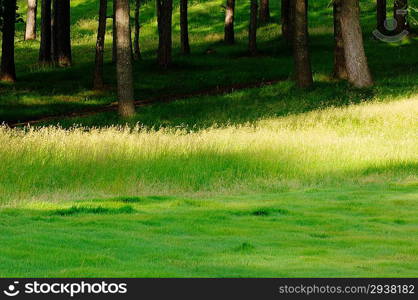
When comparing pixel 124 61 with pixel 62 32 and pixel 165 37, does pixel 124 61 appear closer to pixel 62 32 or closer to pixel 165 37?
pixel 165 37

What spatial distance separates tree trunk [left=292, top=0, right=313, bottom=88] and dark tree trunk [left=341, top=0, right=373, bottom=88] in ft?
5.86

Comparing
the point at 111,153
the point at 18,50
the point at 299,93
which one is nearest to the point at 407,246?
the point at 111,153

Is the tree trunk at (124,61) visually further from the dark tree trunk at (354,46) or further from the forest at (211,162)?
the dark tree trunk at (354,46)

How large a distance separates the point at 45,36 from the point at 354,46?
863 inches

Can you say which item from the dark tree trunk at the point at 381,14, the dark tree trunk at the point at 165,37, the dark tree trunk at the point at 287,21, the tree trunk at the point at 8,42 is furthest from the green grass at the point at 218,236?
the dark tree trunk at the point at 381,14

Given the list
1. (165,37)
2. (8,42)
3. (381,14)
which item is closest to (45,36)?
(8,42)

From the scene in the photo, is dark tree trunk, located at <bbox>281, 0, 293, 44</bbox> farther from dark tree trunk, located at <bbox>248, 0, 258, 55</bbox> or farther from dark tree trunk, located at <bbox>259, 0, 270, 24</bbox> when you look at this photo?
dark tree trunk, located at <bbox>259, 0, 270, 24</bbox>

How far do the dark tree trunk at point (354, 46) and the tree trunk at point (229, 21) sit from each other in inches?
809

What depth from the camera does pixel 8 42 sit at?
47.6 m

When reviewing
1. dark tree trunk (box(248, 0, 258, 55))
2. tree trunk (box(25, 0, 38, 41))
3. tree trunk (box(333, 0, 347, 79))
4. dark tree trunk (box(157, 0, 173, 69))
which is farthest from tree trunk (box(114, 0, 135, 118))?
tree trunk (box(25, 0, 38, 41))

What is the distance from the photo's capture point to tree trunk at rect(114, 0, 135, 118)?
36.6 meters

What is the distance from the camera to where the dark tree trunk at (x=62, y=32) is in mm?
51906

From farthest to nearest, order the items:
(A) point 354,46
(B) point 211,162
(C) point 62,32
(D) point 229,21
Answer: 1. (D) point 229,21
2. (C) point 62,32
3. (A) point 354,46
4. (B) point 211,162

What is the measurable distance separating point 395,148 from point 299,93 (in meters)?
14.9
